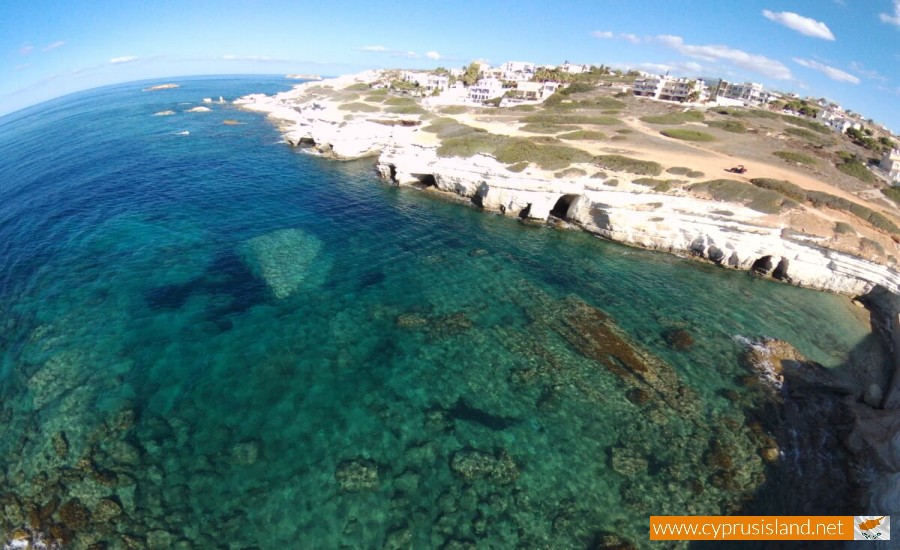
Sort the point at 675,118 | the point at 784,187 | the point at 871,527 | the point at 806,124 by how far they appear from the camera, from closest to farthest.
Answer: the point at 871,527
the point at 784,187
the point at 675,118
the point at 806,124

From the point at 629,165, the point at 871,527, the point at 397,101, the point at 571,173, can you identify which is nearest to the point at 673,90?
the point at 397,101

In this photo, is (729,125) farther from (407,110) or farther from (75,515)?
(75,515)

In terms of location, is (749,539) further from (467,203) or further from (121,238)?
(121,238)

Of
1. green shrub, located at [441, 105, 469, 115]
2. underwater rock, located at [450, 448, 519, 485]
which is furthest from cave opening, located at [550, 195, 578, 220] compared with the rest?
green shrub, located at [441, 105, 469, 115]

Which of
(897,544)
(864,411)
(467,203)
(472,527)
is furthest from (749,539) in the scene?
(467,203)

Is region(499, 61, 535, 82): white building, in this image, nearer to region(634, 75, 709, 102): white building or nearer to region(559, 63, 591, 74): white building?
region(559, 63, 591, 74): white building

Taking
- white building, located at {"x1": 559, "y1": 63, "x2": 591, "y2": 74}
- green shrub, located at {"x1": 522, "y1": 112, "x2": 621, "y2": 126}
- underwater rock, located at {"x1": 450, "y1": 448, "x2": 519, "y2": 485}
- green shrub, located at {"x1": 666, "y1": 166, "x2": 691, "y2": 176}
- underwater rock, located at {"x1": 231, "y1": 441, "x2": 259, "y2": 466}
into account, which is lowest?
underwater rock, located at {"x1": 450, "y1": 448, "x2": 519, "y2": 485}
